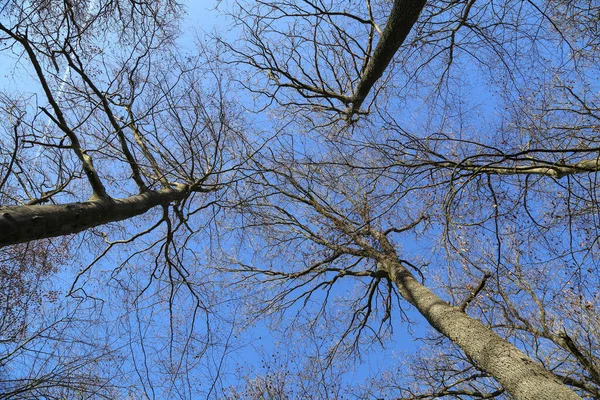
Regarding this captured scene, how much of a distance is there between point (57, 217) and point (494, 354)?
11.6 ft

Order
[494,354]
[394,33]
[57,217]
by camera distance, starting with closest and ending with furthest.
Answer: [57,217]
[494,354]
[394,33]

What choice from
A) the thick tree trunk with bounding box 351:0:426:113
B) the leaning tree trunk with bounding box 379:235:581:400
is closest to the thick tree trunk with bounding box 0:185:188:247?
the thick tree trunk with bounding box 351:0:426:113

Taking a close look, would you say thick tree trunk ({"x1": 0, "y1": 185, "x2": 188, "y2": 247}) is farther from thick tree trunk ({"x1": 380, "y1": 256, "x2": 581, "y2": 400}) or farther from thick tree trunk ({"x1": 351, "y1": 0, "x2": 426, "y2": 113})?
thick tree trunk ({"x1": 380, "y1": 256, "x2": 581, "y2": 400})

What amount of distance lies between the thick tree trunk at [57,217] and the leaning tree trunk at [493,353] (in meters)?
3.26

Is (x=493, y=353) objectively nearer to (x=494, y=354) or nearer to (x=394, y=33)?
(x=494, y=354)

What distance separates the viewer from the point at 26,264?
4.68 metres

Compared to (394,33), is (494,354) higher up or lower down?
lower down

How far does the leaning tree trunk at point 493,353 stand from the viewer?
2523 millimetres

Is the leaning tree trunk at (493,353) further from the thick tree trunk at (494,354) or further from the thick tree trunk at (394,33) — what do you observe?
the thick tree trunk at (394,33)

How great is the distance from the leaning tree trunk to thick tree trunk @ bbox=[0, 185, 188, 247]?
3261 mm

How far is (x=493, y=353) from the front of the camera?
2.92 m

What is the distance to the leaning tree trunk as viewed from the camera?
2.52m

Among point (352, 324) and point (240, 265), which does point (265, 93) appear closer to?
point (240, 265)

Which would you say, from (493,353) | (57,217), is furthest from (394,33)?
(57,217)
